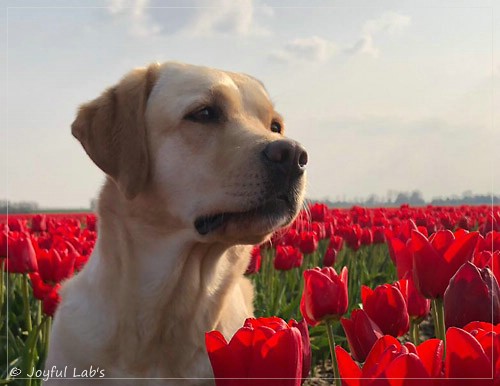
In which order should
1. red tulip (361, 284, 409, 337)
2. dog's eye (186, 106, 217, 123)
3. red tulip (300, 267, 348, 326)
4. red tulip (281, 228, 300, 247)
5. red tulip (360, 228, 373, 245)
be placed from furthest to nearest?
red tulip (360, 228, 373, 245) → red tulip (281, 228, 300, 247) → dog's eye (186, 106, 217, 123) → red tulip (300, 267, 348, 326) → red tulip (361, 284, 409, 337)

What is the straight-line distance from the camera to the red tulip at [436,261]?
166 cm

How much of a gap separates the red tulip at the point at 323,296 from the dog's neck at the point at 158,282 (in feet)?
3.24

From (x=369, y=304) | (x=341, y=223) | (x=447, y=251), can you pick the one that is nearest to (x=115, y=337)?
(x=369, y=304)

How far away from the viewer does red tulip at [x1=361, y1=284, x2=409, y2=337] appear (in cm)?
163

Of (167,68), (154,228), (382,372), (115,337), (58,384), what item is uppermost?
(167,68)

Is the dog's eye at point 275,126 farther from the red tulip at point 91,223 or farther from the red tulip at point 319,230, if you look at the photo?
the red tulip at point 91,223

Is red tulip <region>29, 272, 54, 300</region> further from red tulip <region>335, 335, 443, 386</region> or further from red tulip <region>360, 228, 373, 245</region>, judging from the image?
red tulip <region>360, 228, 373, 245</region>

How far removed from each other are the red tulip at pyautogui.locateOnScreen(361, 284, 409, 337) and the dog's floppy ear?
147 cm

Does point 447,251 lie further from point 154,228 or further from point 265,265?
point 265,265

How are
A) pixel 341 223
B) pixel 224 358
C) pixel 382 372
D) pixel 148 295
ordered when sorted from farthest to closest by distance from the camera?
1. pixel 341 223
2. pixel 148 295
3. pixel 224 358
4. pixel 382 372

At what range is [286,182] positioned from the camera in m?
2.50

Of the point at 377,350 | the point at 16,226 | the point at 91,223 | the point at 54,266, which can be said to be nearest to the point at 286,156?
the point at 377,350

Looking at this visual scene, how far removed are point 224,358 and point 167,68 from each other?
95.1 inches

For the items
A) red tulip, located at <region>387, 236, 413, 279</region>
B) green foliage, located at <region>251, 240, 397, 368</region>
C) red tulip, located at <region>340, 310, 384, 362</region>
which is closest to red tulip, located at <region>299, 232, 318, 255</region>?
green foliage, located at <region>251, 240, 397, 368</region>
